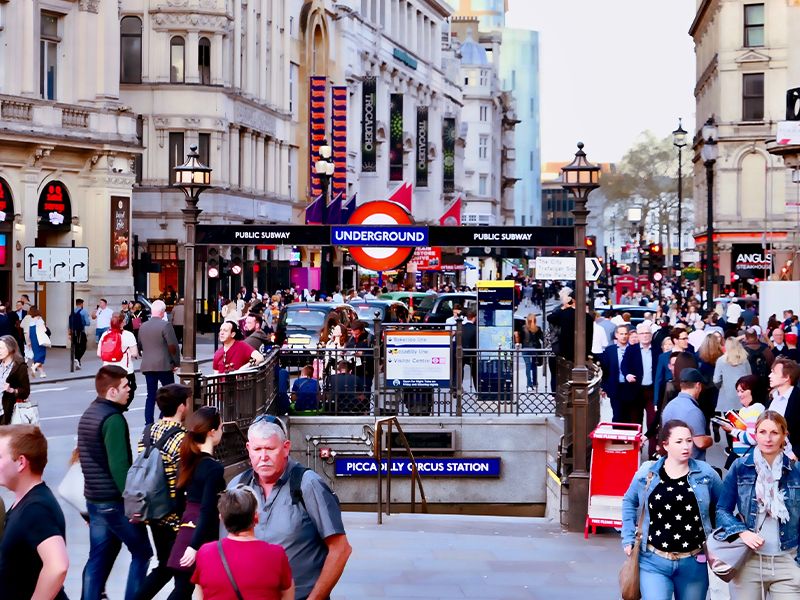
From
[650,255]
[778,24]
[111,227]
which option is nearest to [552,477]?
[111,227]

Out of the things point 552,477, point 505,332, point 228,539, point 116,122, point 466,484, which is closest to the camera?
point 228,539

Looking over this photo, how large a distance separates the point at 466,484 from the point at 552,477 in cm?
258

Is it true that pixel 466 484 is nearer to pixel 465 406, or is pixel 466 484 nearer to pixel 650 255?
pixel 465 406

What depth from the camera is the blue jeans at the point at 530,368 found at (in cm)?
2469

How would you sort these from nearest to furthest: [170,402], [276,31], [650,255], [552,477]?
[170,402], [552,477], [650,255], [276,31]

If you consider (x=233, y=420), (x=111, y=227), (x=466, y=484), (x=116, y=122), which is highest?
(x=116, y=122)

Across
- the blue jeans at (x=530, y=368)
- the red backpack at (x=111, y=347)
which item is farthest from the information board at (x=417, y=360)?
the red backpack at (x=111, y=347)

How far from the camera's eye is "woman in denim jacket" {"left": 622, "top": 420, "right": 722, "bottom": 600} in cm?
869

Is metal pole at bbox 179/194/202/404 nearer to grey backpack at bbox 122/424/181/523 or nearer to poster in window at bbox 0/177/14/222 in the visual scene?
grey backpack at bbox 122/424/181/523

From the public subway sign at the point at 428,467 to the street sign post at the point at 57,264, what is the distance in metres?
16.9

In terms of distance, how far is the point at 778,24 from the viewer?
252 feet

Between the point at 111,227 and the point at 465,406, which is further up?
the point at 111,227

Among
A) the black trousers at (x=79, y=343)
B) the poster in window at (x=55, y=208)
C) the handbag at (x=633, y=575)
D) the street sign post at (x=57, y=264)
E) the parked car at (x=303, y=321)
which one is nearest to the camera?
the handbag at (x=633, y=575)

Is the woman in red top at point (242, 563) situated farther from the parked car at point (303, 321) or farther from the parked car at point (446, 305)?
the parked car at point (446, 305)
